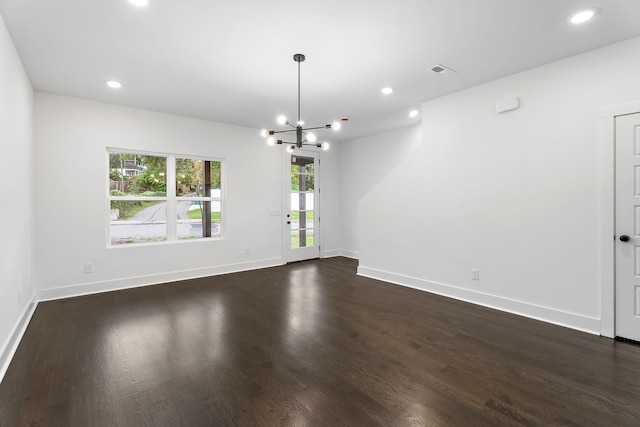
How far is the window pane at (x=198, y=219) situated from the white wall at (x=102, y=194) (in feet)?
0.66

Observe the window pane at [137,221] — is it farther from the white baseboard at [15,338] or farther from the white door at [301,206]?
the white door at [301,206]

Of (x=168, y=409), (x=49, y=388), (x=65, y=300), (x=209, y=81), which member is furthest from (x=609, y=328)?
(x=65, y=300)

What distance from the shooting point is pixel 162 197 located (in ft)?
16.3

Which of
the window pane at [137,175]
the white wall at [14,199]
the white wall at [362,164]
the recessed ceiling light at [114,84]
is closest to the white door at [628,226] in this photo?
the white wall at [362,164]

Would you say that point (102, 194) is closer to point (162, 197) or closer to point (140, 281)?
point (162, 197)

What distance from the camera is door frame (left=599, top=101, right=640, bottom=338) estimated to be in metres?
2.87

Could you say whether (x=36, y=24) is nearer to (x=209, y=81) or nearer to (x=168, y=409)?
(x=209, y=81)

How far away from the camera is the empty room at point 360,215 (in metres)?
2.12

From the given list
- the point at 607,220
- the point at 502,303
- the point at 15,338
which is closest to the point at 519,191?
the point at 607,220

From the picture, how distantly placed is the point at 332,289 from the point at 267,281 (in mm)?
1157

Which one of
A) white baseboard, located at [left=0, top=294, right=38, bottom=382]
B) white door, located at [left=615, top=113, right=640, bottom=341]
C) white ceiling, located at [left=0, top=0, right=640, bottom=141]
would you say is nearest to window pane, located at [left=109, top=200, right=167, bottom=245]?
white baseboard, located at [left=0, top=294, right=38, bottom=382]

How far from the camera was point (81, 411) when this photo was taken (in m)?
1.87

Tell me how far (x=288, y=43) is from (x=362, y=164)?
429cm

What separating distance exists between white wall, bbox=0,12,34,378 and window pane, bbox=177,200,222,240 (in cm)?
195
